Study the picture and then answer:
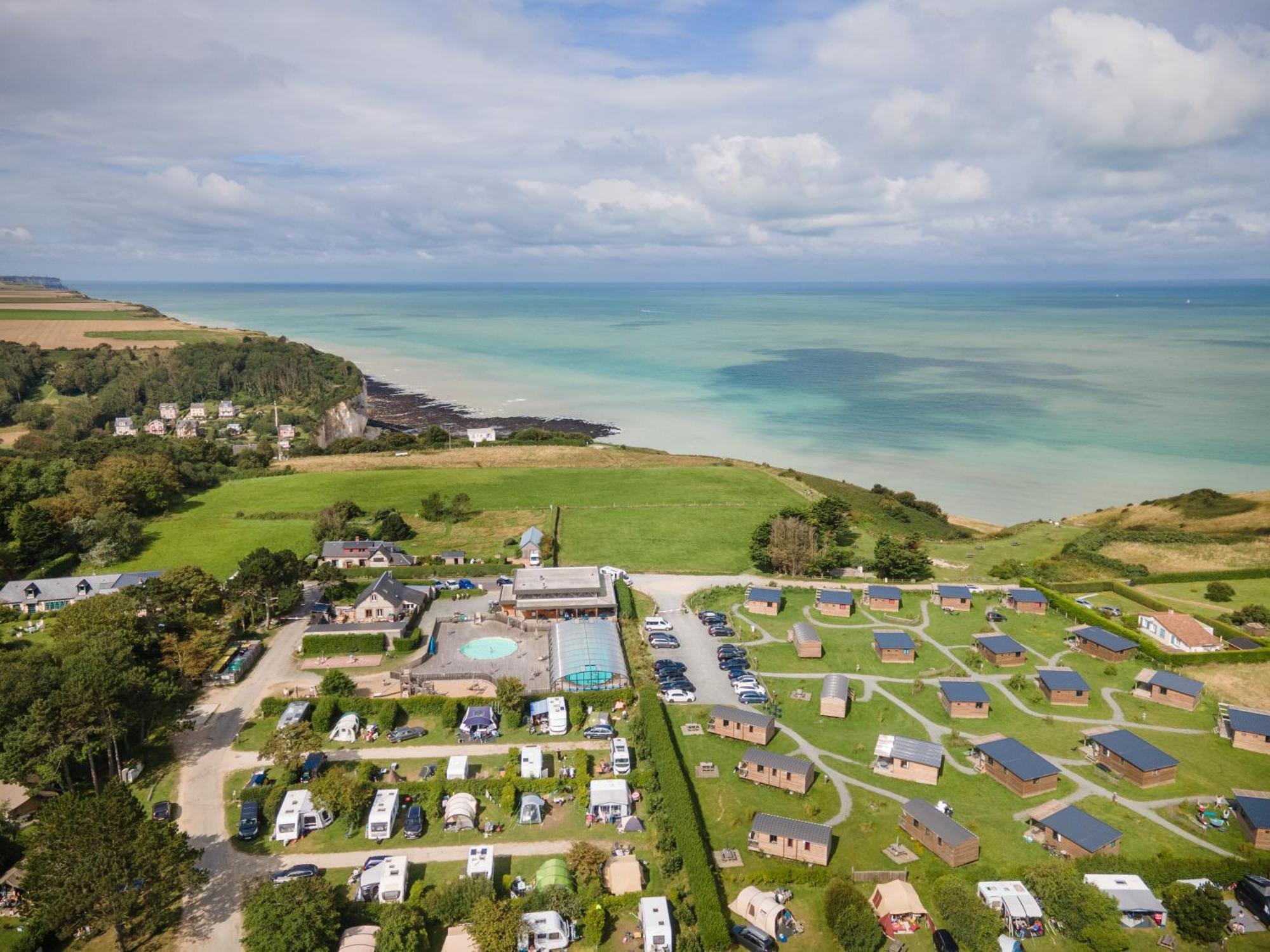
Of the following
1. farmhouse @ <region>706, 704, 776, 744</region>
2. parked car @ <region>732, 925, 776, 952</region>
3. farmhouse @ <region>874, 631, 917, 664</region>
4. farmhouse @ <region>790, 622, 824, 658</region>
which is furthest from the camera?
farmhouse @ <region>874, 631, 917, 664</region>

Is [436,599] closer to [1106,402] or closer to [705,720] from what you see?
[705,720]

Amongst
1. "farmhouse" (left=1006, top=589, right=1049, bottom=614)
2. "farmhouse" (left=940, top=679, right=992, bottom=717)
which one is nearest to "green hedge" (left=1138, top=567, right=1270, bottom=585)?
"farmhouse" (left=1006, top=589, right=1049, bottom=614)

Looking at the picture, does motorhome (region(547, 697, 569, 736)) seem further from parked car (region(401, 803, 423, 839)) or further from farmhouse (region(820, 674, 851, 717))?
farmhouse (region(820, 674, 851, 717))

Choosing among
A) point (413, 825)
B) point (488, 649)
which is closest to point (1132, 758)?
point (413, 825)

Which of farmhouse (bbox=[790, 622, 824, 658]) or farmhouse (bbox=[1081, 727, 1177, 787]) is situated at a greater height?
farmhouse (bbox=[790, 622, 824, 658])

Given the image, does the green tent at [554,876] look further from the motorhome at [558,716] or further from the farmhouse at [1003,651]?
the farmhouse at [1003,651]

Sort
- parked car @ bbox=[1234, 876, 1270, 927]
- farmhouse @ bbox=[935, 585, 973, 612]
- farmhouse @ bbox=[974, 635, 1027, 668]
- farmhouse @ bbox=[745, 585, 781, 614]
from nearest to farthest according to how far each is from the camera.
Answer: parked car @ bbox=[1234, 876, 1270, 927], farmhouse @ bbox=[974, 635, 1027, 668], farmhouse @ bbox=[745, 585, 781, 614], farmhouse @ bbox=[935, 585, 973, 612]

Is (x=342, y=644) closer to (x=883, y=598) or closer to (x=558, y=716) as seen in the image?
(x=558, y=716)
